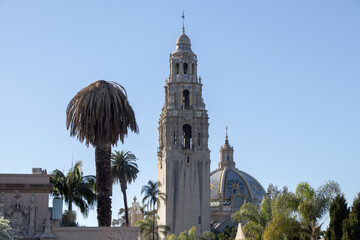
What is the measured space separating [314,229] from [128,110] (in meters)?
13.7

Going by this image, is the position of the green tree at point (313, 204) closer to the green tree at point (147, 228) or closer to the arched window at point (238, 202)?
the green tree at point (147, 228)

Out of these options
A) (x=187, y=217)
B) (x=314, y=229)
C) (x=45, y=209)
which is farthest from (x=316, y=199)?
(x=187, y=217)

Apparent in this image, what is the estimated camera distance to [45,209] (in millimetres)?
50438

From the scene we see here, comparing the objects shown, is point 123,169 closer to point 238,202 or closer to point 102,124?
point 102,124

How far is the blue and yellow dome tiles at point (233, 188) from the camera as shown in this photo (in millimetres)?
126363

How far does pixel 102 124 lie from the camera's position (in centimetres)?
4981

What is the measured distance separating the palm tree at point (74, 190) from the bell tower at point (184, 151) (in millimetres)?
37654

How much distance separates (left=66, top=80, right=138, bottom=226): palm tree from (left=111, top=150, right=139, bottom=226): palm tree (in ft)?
89.8

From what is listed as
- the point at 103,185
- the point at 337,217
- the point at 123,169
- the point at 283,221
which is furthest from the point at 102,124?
the point at 123,169

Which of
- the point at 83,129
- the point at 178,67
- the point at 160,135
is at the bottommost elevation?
the point at 83,129

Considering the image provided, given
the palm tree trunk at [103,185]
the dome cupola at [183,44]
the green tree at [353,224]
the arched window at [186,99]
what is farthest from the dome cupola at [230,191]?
the green tree at [353,224]

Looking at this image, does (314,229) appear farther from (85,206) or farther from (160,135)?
(160,135)

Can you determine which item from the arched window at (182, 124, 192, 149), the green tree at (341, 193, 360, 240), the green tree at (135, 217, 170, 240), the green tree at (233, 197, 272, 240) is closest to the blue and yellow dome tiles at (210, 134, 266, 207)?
the arched window at (182, 124, 192, 149)

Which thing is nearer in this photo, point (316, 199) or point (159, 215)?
point (316, 199)
